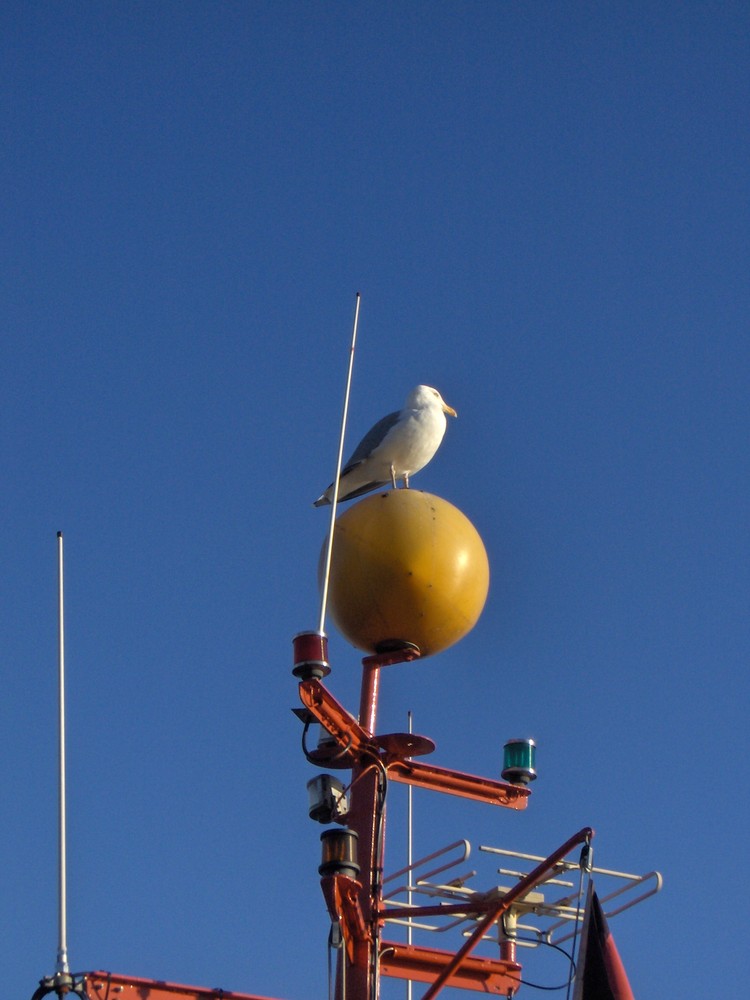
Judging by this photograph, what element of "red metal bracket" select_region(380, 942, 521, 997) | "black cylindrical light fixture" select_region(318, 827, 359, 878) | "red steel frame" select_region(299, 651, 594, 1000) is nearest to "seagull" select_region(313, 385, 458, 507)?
"red steel frame" select_region(299, 651, 594, 1000)

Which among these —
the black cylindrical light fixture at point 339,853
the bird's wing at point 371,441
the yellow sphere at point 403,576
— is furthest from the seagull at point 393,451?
the black cylindrical light fixture at point 339,853

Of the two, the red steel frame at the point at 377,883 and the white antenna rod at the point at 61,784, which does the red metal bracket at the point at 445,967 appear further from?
the white antenna rod at the point at 61,784

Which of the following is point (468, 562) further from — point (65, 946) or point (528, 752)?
point (65, 946)

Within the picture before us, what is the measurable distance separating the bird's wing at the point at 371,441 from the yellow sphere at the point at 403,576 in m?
2.77

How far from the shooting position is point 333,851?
1156cm

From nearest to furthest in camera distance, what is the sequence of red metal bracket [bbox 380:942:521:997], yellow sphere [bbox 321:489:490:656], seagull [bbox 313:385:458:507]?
red metal bracket [bbox 380:942:521:997]
yellow sphere [bbox 321:489:490:656]
seagull [bbox 313:385:458:507]

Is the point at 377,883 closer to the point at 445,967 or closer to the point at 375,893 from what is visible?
the point at 375,893

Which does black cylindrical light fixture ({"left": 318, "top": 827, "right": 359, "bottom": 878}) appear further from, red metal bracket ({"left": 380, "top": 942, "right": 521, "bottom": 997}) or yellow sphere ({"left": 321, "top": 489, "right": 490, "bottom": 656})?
yellow sphere ({"left": 321, "top": 489, "right": 490, "bottom": 656})

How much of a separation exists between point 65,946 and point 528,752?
184 inches

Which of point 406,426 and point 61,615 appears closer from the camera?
point 61,615

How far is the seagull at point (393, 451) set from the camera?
1634cm

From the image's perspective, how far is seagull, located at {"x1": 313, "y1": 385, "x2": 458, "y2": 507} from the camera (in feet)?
53.6

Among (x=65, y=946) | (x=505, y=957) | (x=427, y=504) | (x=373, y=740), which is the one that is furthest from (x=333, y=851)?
(x=505, y=957)

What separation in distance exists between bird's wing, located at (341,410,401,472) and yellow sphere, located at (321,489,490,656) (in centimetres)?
277
